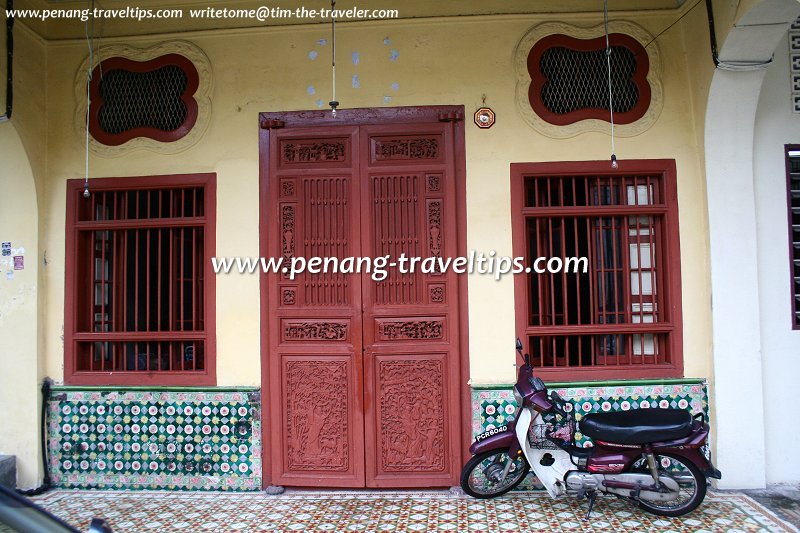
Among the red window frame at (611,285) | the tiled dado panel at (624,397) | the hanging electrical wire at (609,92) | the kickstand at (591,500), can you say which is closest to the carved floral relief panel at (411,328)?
the red window frame at (611,285)

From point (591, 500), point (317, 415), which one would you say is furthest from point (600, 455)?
point (317, 415)

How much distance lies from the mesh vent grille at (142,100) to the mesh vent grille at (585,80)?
9.32ft

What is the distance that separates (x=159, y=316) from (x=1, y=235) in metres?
1.42

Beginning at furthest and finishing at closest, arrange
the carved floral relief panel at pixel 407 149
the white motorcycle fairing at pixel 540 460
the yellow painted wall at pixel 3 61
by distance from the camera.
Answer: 1. the carved floral relief panel at pixel 407 149
2. the yellow painted wall at pixel 3 61
3. the white motorcycle fairing at pixel 540 460

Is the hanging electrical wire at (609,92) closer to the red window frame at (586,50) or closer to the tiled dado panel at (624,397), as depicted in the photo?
the red window frame at (586,50)

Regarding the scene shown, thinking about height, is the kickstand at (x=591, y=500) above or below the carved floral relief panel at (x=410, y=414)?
below

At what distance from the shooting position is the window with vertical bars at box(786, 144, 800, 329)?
4.23 m

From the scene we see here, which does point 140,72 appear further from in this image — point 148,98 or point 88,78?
point 88,78

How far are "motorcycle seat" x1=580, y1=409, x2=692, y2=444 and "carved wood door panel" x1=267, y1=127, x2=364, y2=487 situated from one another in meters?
1.65

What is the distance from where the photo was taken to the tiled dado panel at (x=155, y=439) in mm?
4305

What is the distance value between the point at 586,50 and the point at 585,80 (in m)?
0.23

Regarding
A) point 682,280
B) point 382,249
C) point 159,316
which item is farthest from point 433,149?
point 159,316

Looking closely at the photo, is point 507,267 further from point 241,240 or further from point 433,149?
point 241,240

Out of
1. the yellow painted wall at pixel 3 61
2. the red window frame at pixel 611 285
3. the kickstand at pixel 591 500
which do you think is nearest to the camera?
the kickstand at pixel 591 500
